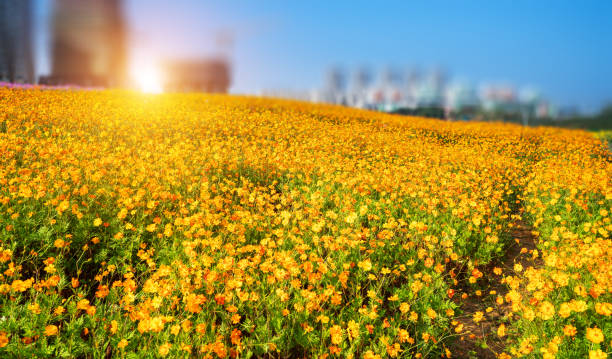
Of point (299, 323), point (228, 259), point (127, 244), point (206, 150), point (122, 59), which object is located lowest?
point (299, 323)

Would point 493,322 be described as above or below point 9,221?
below

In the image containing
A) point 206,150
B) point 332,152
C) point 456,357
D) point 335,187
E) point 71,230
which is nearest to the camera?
point 456,357

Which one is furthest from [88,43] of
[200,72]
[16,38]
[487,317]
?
[487,317]

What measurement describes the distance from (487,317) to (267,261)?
2.66m

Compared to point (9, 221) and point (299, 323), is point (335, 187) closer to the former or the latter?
point (299, 323)

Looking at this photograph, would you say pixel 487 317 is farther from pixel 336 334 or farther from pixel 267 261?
pixel 267 261

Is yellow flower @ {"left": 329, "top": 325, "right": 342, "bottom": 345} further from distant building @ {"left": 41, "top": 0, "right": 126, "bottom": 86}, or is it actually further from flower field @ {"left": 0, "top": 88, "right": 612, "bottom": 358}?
distant building @ {"left": 41, "top": 0, "right": 126, "bottom": 86}

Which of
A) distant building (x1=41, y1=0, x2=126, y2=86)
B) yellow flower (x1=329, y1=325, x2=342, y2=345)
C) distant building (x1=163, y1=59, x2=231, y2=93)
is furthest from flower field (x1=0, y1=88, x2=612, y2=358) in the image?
distant building (x1=163, y1=59, x2=231, y2=93)

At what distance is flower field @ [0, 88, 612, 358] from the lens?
309 centimetres

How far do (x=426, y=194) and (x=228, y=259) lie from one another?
4195 mm

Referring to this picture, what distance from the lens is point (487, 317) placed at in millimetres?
4352

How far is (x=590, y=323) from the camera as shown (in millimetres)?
3342

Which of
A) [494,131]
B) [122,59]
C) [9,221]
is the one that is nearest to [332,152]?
[9,221]

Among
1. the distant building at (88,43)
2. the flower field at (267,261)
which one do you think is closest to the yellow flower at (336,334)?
the flower field at (267,261)
